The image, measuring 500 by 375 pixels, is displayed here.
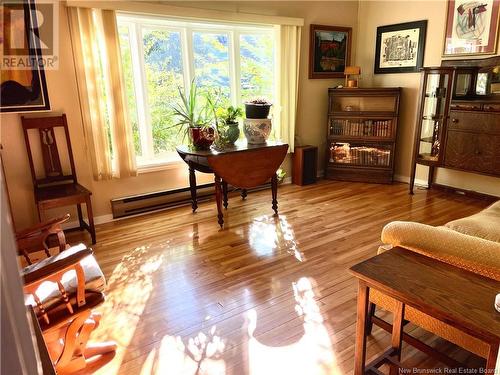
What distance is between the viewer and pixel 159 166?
12.6ft

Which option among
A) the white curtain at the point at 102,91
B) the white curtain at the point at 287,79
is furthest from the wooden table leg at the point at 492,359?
the white curtain at the point at 287,79

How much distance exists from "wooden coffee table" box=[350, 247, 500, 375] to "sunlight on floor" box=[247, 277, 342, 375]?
24cm

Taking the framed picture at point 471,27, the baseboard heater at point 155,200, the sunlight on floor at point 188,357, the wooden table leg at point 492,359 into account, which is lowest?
the sunlight on floor at point 188,357

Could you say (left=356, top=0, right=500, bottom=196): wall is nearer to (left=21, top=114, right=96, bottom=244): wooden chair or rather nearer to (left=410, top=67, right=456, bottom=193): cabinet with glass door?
(left=410, top=67, right=456, bottom=193): cabinet with glass door

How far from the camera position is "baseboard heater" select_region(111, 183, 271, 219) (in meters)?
3.64

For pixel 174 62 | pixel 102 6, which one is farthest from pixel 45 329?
pixel 174 62

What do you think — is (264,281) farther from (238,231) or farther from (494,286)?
(494,286)

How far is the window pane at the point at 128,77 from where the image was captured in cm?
348

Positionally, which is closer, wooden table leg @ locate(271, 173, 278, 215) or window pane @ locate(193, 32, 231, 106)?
wooden table leg @ locate(271, 173, 278, 215)

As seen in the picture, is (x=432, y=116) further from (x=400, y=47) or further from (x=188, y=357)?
(x=188, y=357)

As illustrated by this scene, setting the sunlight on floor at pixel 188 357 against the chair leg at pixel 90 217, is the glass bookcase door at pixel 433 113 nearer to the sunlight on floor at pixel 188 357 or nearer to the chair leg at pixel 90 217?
the sunlight on floor at pixel 188 357

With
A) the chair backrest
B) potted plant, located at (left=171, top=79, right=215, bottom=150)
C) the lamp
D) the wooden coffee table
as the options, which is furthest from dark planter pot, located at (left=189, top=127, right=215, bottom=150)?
the lamp

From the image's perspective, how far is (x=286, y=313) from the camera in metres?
2.11

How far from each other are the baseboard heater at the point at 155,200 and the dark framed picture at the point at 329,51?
7.11ft
